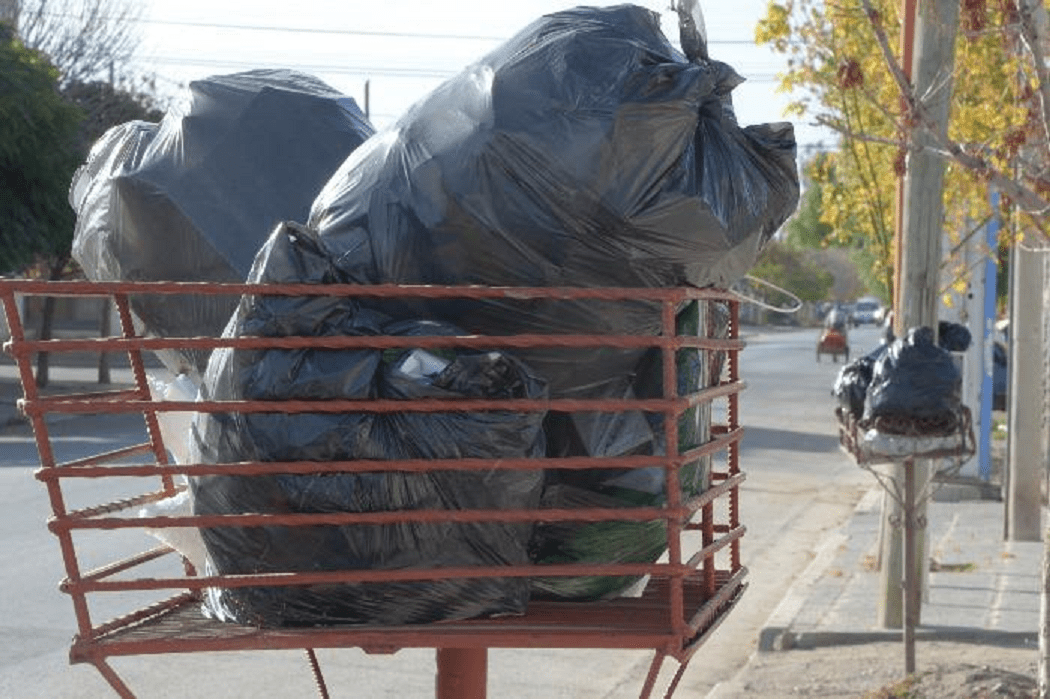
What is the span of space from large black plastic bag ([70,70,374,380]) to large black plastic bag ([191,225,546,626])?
0.63m

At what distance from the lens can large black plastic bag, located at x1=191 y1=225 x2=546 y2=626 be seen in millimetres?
2652

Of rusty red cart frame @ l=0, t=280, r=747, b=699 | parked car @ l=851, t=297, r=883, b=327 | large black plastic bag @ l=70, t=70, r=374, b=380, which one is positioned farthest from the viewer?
parked car @ l=851, t=297, r=883, b=327

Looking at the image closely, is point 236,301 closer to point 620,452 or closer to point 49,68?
point 620,452

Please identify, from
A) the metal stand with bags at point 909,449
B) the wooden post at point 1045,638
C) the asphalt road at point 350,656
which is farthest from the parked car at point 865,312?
the wooden post at point 1045,638

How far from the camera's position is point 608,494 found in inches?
117

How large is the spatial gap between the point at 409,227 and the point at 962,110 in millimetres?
8839

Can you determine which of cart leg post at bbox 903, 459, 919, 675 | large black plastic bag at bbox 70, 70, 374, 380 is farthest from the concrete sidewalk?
large black plastic bag at bbox 70, 70, 374, 380

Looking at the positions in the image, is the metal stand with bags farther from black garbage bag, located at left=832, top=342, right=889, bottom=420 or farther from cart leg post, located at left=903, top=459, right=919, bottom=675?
black garbage bag, located at left=832, top=342, right=889, bottom=420

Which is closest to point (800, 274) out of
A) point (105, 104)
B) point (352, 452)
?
point (105, 104)

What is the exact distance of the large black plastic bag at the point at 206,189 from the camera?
3367mm

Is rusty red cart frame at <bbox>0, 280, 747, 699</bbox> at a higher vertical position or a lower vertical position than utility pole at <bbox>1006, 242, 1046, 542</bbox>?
higher

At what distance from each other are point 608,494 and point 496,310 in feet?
1.24

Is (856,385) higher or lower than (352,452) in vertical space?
lower

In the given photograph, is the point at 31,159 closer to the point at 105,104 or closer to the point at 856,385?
the point at 105,104
